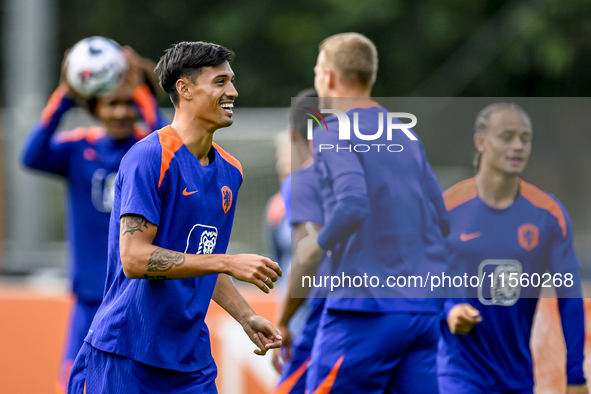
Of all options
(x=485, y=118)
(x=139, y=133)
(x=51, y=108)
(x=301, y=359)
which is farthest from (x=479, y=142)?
(x=51, y=108)

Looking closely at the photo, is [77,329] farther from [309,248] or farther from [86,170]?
[309,248]

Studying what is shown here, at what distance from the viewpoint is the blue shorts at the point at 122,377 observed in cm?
315

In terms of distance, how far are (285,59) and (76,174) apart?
1119cm

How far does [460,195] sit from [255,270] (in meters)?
1.81

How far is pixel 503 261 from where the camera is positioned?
415 cm

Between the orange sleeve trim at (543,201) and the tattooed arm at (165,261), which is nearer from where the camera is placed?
the tattooed arm at (165,261)

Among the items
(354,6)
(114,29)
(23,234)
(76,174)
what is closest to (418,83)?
(354,6)

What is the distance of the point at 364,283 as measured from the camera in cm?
388

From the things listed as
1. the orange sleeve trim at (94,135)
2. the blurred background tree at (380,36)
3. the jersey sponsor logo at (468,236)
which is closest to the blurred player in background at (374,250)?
the jersey sponsor logo at (468,236)

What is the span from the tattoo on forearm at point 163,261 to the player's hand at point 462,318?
1717 mm

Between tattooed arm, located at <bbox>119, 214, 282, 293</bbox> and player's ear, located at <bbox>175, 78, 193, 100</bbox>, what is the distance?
2.02ft

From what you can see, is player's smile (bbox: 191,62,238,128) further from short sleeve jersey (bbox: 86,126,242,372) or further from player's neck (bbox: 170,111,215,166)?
short sleeve jersey (bbox: 86,126,242,372)

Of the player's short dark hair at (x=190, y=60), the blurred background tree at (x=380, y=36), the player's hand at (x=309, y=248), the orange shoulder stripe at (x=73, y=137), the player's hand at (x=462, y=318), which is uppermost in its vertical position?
the blurred background tree at (x=380, y=36)

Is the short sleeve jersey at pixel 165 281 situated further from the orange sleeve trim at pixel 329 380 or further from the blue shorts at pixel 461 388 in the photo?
the blue shorts at pixel 461 388
